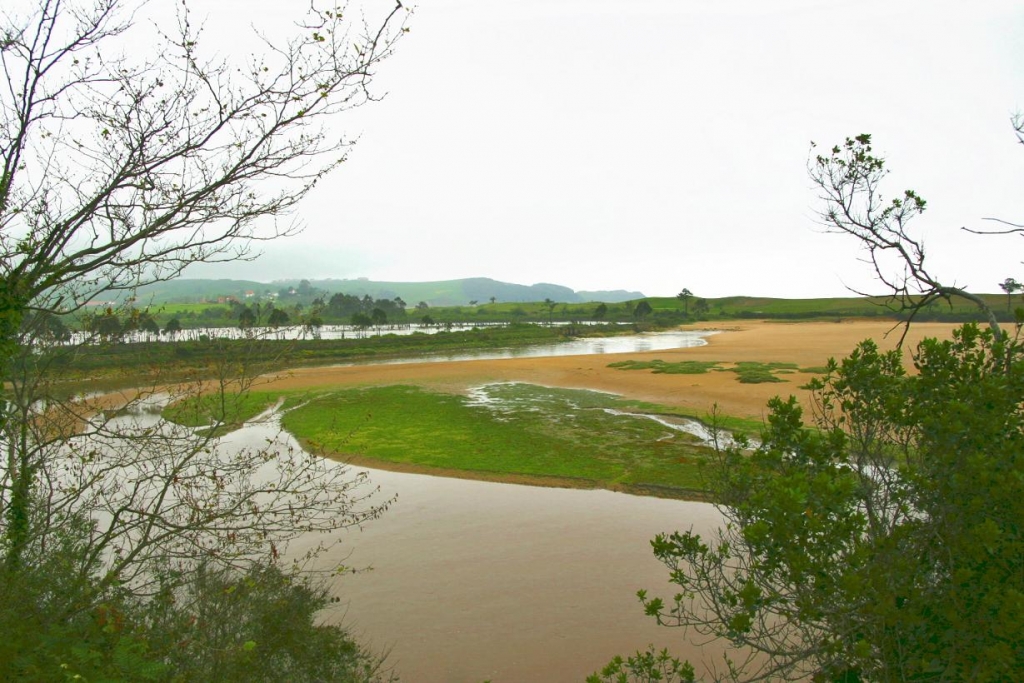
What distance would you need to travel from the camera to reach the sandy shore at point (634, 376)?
2875 cm

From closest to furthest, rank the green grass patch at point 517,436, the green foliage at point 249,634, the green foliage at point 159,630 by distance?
the green foliage at point 159,630 < the green foliage at point 249,634 < the green grass patch at point 517,436

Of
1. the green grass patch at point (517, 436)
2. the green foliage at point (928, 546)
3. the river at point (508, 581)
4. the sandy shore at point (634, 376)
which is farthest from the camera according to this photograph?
the sandy shore at point (634, 376)

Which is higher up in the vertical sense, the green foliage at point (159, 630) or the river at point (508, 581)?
the green foliage at point (159, 630)

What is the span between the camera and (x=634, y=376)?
3809cm

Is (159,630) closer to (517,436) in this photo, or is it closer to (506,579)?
(506,579)

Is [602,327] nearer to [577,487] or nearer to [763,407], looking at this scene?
[763,407]

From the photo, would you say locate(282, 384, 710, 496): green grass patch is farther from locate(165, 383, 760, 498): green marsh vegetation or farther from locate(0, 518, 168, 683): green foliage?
locate(0, 518, 168, 683): green foliage

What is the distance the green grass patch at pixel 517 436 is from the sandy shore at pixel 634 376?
332cm

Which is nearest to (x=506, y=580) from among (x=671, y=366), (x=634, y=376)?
(x=634, y=376)

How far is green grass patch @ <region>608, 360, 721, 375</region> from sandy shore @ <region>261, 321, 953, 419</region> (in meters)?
1.17

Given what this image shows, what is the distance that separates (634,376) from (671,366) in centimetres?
458

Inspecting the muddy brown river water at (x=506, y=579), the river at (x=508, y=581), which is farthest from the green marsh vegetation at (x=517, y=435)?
the river at (x=508, y=581)

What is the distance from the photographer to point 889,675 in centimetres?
450

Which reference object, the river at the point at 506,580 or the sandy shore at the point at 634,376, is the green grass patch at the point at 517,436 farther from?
the sandy shore at the point at 634,376
